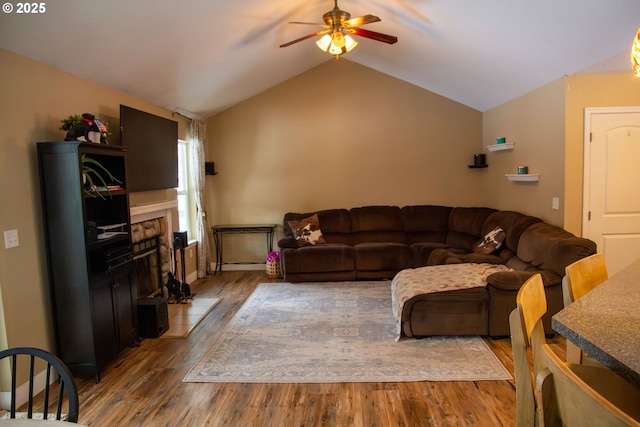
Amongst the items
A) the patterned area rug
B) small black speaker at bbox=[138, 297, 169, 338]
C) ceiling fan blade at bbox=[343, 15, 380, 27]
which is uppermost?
ceiling fan blade at bbox=[343, 15, 380, 27]

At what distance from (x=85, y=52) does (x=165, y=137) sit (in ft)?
5.29

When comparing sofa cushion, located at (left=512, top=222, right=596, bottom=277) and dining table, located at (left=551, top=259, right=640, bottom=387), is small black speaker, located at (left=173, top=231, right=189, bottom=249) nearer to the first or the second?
sofa cushion, located at (left=512, top=222, right=596, bottom=277)

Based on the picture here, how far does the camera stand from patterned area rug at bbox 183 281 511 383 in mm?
2854

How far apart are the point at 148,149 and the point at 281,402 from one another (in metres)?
2.93

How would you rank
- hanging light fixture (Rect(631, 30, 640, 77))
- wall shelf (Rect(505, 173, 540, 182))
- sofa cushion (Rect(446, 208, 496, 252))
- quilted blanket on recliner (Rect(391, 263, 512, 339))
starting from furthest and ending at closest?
sofa cushion (Rect(446, 208, 496, 252)) < wall shelf (Rect(505, 173, 540, 182)) < quilted blanket on recliner (Rect(391, 263, 512, 339)) < hanging light fixture (Rect(631, 30, 640, 77))

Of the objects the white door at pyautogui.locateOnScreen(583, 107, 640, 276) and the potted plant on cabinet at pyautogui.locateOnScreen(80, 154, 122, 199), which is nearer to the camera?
the potted plant on cabinet at pyautogui.locateOnScreen(80, 154, 122, 199)

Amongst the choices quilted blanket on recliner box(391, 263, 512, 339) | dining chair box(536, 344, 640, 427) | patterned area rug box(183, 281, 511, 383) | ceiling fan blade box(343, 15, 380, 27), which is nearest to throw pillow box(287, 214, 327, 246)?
patterned area rug box(183, 281, 511, 383)

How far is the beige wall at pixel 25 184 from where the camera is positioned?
2502 mm

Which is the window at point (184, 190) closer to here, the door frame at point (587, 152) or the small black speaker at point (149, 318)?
the small black speaker at point (149, 318)

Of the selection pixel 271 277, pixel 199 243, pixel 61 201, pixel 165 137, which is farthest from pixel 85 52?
pixel 271 277

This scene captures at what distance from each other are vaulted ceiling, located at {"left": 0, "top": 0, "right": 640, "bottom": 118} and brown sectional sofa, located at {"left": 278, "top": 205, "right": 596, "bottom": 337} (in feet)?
5.45

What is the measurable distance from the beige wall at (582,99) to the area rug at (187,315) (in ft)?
13.1

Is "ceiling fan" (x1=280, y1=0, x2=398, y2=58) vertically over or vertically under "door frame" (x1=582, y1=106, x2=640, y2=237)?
over

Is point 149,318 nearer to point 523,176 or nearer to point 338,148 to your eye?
point 338,148
